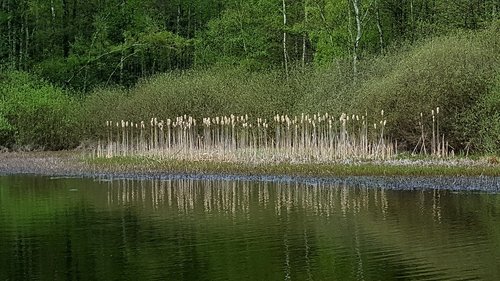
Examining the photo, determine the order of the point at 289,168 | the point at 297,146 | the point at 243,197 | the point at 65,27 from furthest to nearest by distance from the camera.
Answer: the point at 65,27
the point at 297,146
the point at 289,168
the point at 243,197

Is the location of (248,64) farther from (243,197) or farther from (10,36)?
(243,197)

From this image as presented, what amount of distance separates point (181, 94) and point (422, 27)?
15580mm

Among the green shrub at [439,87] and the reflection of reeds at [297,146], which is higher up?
the green shrub at [439,87]

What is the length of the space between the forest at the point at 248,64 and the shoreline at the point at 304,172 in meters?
4.35

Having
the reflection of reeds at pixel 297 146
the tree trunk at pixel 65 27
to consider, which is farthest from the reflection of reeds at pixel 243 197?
the tree trunk at pixel 65 27

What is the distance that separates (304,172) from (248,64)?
1119 inches

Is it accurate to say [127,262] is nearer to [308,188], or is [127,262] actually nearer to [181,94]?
[308,188]

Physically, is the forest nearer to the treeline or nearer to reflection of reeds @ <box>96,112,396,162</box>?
the treeline

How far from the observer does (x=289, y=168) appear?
32.3m

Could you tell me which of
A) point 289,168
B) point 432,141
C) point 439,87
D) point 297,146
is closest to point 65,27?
point 297,146

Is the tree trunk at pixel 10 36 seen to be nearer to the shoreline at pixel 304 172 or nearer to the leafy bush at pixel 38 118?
the leafy bush at pixel 38 118

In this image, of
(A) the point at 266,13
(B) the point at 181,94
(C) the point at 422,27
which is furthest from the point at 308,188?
(A) the point at 266,13

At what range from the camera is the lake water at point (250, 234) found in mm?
15344

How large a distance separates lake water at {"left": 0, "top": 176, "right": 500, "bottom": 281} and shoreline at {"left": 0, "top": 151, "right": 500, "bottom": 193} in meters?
1.28
